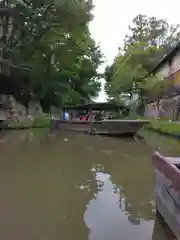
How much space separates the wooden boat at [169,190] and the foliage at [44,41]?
20.7 m

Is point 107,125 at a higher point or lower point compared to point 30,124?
higher

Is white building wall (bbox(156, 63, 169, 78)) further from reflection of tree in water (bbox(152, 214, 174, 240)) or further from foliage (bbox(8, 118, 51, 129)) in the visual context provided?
reflection of tree in water (bbox(152, 214, 174, 240))

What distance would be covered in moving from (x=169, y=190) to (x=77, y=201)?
263cm

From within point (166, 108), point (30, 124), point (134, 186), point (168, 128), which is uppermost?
point (166, 108)

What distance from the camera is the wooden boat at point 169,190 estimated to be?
3613 millimetres

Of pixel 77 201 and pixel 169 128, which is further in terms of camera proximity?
pixel 169 128

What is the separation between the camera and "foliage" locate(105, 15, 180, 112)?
1148 inches

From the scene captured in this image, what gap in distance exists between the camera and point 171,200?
12.8ft

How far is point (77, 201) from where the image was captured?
6148 mm

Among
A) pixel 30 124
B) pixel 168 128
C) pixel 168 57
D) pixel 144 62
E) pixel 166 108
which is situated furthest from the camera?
pixel 144 62

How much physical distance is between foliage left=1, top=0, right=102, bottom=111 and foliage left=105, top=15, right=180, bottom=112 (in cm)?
638

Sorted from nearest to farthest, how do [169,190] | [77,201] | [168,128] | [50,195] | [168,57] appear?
[169,190] < [77,201] < [50,195] < [168,128] < [168,57]

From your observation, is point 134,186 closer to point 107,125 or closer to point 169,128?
point 169,128

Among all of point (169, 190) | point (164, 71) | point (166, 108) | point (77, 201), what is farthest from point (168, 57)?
point (169, 190)
